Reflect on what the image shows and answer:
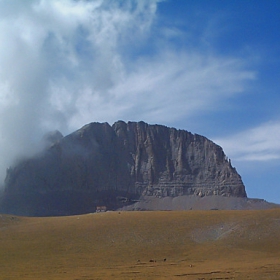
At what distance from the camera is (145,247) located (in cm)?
4588

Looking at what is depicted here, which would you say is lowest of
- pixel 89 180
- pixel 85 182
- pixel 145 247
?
pixel 145 247

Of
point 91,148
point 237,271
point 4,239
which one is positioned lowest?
point 237,271

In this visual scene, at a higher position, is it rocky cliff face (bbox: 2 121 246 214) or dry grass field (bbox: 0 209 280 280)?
rocky cliff face (bbox: 2 121 246 214)

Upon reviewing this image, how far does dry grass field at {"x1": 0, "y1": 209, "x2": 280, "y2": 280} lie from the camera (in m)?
32.4

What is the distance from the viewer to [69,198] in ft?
573

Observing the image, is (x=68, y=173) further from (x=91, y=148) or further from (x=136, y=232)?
(x=136, y=232)

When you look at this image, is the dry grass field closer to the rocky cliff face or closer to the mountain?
the mountain

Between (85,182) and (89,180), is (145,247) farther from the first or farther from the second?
(89,180)

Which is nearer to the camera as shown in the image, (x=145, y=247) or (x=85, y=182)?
(x=145, y=247)

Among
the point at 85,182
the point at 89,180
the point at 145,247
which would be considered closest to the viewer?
the point at 145,247

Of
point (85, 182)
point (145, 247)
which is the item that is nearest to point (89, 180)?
point (85, 182)

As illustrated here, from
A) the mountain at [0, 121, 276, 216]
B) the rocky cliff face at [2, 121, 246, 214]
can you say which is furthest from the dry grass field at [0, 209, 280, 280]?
the rocky cliff face at [2, 121, 246, 214]

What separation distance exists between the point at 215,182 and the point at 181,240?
148663mm

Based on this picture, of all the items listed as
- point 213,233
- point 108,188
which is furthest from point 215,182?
point 213,233
